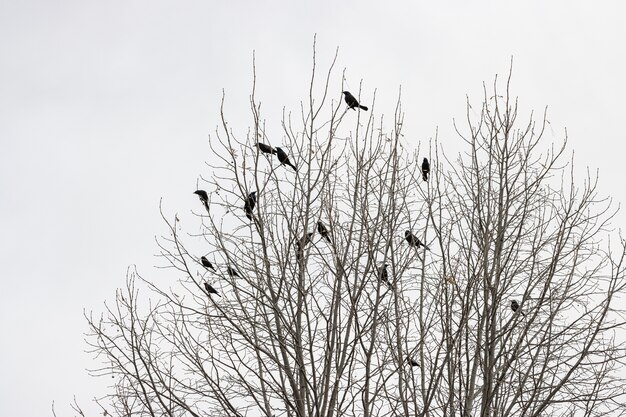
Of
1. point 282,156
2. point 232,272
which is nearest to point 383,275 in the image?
point 232,272

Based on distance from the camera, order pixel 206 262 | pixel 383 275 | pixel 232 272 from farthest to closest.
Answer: pixel 206 262, pixel 383 275, pixel 232 272

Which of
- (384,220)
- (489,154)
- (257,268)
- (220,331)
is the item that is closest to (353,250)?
(384,220)

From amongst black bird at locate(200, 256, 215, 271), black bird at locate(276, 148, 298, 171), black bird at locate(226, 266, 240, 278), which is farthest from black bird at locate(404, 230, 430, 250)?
black bird at locate(200, 256, 215, 271)

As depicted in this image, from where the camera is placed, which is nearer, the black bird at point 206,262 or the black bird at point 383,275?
the black bird at point 383,275

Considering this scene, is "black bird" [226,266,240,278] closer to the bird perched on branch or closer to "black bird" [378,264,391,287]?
the bird perched on branch

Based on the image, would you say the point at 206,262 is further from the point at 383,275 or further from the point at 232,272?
the point at 383,275

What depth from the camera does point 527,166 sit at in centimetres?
670

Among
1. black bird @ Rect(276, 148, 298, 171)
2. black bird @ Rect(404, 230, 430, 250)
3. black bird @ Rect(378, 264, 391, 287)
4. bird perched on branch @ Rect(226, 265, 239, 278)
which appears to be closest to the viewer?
black bird @ Rect(378, 264, 391, 287)

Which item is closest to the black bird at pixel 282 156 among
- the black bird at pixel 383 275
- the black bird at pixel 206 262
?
the black bird at pixel 206 262

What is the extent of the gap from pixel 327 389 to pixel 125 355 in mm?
1610

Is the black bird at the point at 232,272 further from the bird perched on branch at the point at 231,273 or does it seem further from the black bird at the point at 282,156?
the black bird at the point at 282,156

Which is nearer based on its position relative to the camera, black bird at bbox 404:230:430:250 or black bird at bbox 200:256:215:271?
black bird at bbox 404:230:430:250

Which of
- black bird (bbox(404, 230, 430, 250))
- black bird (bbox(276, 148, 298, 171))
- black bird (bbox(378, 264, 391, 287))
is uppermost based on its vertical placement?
black bird (bbox(276, 148, 298, 171))

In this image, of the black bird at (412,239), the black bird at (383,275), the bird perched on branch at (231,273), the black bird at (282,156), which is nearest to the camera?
the black bird at (383,275)
